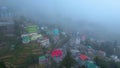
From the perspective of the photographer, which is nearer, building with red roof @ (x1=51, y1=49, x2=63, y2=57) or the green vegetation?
the green vegetation

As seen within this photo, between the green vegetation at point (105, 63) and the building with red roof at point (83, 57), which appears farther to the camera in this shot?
the building with red roof at point (83, 57)

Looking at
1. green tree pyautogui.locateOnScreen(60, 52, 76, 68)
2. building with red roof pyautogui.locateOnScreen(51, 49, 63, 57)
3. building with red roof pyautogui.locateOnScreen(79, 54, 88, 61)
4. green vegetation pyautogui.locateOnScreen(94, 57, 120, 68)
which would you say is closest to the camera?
green tree pyautogui.locateOnScreen(60, 52, 76, 68)

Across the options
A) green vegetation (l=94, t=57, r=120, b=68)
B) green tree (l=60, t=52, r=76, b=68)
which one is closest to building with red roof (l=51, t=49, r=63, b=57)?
green tree (l=60, t=52, r=76, b=68)

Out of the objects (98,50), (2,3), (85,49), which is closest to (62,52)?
(85,49)

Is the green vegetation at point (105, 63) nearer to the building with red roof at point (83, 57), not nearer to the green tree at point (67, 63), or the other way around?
the building with red roof at point (83, 57)

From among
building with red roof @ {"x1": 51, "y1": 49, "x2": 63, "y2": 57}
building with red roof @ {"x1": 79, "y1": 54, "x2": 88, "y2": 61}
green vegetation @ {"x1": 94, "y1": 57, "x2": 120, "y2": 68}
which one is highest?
building with red roof @ {"x1": 51, "y1": 49, "x2": 63, "y2": 57}

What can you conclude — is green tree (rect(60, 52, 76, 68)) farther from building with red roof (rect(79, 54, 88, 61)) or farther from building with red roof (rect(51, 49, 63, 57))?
building with red roof (rect(79, 54, 88, 61))

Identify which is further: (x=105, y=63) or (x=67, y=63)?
(x=105, y=63)

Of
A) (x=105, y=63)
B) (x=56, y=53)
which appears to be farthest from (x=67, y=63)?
(x=105, y=63)

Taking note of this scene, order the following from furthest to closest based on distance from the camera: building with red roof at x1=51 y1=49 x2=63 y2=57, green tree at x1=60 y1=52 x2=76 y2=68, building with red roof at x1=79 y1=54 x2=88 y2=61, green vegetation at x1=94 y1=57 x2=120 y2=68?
building with red roof at x1=79 y1=54 x2=88 y2=61
building with red roof at x1=51 y1=49 x2=63 y2=57
green vegetation at x1=94 y1=57 x2=120 y2=68
green tree at x1=60 y1=52 x2=76 y2=68

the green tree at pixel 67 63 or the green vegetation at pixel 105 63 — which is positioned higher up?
the green tree at pixel 67 63

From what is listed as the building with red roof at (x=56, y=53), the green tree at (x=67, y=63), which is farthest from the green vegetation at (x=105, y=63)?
the green tree at (x=67, y=63)

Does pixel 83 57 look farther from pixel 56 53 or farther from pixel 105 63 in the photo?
pixel 56 53
